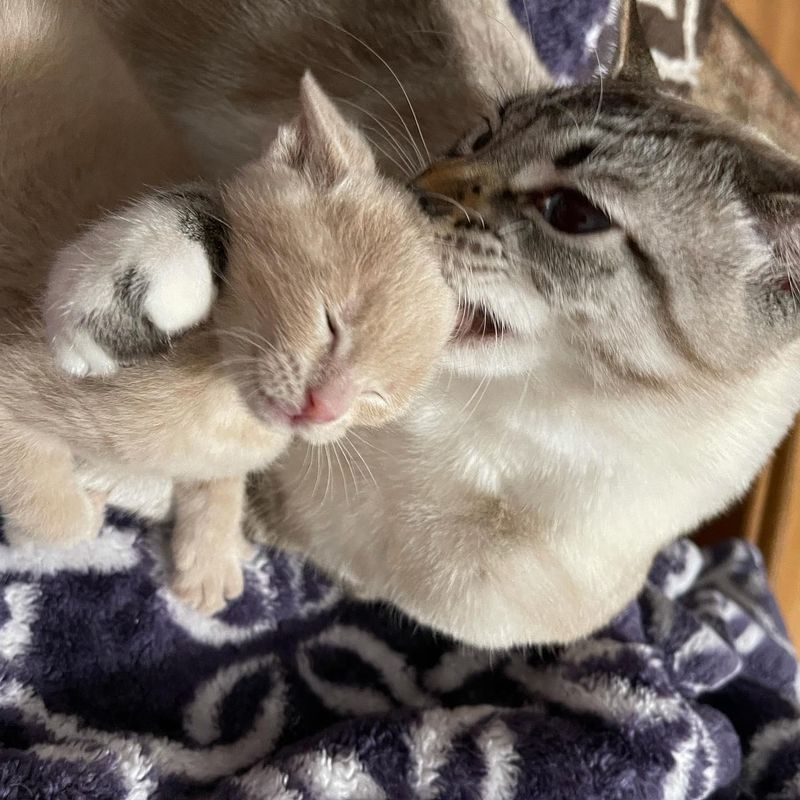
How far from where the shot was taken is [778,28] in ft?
5.69

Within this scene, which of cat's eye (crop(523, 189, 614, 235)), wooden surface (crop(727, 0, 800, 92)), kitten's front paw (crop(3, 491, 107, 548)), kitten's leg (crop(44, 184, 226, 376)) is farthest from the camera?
wooden surface (crop(727, 0, 800, 92))

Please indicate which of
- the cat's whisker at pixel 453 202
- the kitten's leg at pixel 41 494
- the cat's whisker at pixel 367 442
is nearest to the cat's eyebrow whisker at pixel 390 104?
the cat's whisker at pixel 453 202

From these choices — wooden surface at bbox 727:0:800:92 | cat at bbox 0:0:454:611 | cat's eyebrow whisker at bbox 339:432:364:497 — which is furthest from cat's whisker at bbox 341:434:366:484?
wooden surface at bbox 727:0:800:92

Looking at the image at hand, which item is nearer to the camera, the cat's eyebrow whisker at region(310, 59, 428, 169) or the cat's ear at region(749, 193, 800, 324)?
the cat's ear at region(749, 193, 800, 324)

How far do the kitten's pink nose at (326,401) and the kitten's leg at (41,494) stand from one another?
0.32m

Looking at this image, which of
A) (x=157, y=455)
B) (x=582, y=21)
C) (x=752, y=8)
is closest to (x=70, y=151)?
(x=157, y=455)

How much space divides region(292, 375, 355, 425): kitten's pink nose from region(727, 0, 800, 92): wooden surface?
57.6 inches

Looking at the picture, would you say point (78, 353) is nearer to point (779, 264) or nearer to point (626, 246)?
point (626, 246)

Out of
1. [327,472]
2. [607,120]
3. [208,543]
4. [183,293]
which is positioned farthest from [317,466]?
[607,120]

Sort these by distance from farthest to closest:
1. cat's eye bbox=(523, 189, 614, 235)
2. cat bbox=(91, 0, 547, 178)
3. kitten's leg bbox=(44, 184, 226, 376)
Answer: cat bbox=(91, 0, 547, 178) → cat's eye bbox=(523, 189, 614, 235) → kitten's leg bbox=(44, 184, 226, 376)

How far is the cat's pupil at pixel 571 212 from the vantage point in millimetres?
783

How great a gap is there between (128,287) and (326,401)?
0.60ft

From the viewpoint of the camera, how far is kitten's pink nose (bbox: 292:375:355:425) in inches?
26.7

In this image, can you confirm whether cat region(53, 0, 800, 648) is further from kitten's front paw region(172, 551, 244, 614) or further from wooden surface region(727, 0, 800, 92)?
wooden surface region(727, 0, 800, 92)
